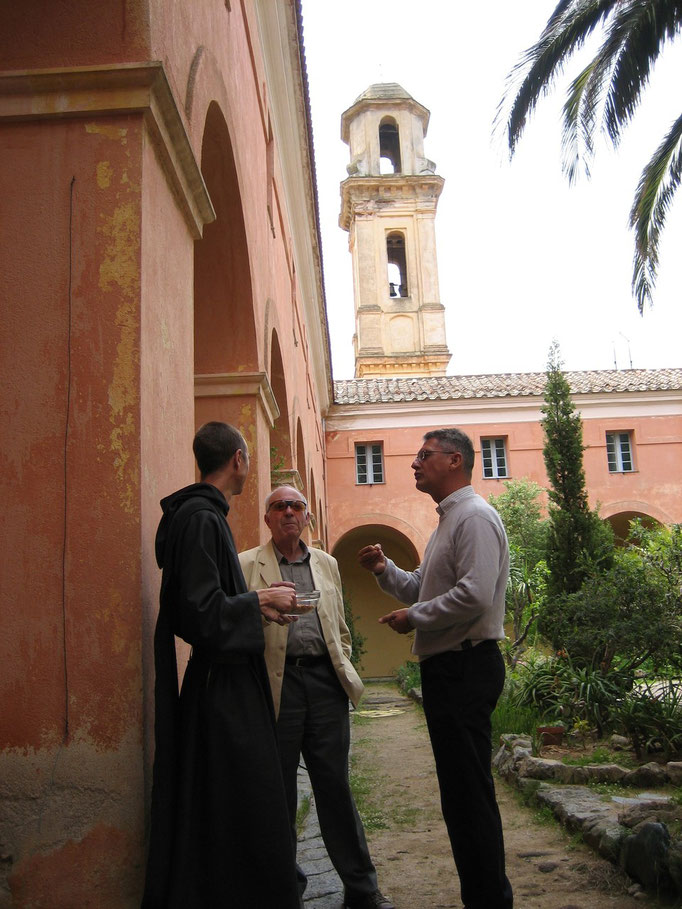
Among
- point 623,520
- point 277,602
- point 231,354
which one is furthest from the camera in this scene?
point 623,520

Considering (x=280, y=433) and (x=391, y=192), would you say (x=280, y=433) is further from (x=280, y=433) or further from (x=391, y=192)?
(x=391, y=192)

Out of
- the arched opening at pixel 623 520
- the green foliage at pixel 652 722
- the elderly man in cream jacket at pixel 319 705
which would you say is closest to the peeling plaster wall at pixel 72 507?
the elderly man in cream jacket at pixel 319 705

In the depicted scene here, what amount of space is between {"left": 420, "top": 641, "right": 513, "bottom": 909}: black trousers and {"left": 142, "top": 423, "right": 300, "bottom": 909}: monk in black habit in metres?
0.96

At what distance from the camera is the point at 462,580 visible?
131 inches

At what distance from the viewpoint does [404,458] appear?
76.5ft

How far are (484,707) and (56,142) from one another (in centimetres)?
259

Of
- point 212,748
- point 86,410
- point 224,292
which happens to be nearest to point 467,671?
point 212,748

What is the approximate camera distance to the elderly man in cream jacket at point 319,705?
360 cm

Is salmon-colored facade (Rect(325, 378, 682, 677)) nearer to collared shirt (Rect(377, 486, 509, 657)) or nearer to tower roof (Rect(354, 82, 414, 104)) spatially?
tower roof (Rect(354, 82, 414, 104))

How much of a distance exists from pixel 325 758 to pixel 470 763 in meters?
0.69

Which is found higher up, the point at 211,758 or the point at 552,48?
the point at 552,48

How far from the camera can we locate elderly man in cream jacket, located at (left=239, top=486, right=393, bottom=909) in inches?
142

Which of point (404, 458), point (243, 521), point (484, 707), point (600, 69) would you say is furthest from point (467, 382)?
point (484, 707)

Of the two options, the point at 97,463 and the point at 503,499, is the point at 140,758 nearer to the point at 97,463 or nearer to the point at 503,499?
the point at 97,463
